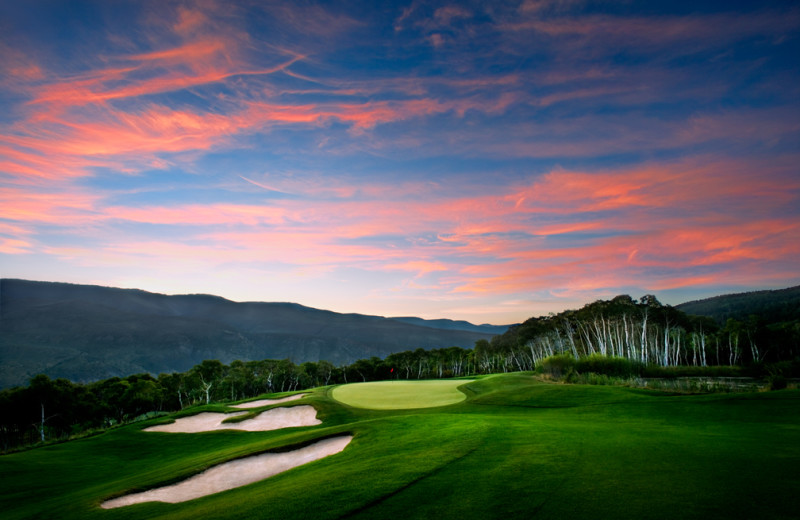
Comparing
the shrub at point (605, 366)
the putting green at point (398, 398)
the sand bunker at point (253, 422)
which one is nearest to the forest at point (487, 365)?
the shrub at point (605, 366)

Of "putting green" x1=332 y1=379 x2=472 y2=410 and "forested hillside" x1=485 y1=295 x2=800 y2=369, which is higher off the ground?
"forested hillside" x1=485 y1=295 x2=800 y2=369

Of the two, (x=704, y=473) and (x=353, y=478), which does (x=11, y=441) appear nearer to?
(x=353, y=478)

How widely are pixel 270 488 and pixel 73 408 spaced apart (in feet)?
216

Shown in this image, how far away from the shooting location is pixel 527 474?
26.8ft

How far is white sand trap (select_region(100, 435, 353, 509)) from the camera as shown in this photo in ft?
39.1

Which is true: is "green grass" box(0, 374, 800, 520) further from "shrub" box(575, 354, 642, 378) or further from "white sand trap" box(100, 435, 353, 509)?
"shrub" box(575, 354, 642, 378)

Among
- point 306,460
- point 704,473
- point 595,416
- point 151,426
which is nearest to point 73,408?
point 151,426

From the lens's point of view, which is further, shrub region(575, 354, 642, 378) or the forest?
the forest

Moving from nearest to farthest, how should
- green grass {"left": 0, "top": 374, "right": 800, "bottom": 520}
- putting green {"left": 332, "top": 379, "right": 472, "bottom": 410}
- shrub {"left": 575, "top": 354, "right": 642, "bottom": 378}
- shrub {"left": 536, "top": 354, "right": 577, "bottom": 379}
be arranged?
green grass {"left": 0, "top": 374, "right": 800, "bottom": 520}, putting green {"left": 332, "top": 379, "right": 472, "bottom": 410}, shrub {"left": 575, "top": 354, "right": 642, "bottom": 378}, shrub {"left": 536, "top": 354, "right": 577, "bottom": 379}

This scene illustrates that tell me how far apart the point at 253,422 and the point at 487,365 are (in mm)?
86737

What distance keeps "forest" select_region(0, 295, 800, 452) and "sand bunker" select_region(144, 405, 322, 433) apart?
15.6 metres

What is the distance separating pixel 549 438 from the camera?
1132 cm

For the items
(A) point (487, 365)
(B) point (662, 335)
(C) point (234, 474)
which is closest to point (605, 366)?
(C) point (234, 474)

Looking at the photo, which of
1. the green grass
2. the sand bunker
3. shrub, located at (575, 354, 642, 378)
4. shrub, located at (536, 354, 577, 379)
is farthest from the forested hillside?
the green grass
